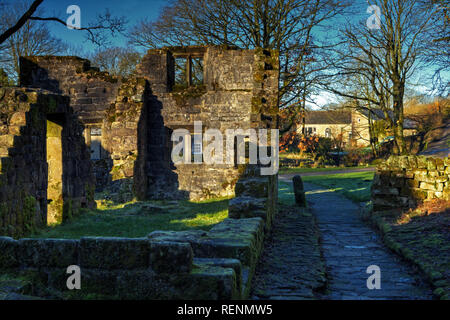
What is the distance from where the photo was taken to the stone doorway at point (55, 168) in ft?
29.3

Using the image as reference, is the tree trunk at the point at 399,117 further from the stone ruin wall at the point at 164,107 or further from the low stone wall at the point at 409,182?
the low stone wall at the point at 409,182

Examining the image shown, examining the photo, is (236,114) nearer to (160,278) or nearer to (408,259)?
(408,259)

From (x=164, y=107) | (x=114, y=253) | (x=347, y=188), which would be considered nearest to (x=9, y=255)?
(x=114, y=253)

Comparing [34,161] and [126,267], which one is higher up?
[34,161]

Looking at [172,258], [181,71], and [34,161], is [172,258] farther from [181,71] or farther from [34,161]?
[181,71]

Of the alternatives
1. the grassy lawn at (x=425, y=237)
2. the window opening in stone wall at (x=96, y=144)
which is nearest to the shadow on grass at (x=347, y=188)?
the grassy lawn at (x=425, y=237)

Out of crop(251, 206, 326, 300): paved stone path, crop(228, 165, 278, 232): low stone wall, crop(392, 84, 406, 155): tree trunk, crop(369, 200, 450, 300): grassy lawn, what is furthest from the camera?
crop(392, 84, 406, 155): tree trunk

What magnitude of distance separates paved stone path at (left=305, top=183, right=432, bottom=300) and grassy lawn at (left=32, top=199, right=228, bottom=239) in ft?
7.74

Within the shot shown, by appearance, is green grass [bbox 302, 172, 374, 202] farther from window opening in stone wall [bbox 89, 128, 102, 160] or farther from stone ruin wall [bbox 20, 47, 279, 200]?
window opening in stone wall [bbox 89, 128, 102, 160]

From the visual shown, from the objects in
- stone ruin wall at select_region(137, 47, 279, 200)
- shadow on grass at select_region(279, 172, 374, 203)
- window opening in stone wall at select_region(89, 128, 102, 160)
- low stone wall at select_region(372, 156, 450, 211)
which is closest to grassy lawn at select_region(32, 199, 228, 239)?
stone ruin wall at select_region(137, 47, 279, 200)

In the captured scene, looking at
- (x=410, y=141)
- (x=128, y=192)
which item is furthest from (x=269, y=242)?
(x=410, y=141)

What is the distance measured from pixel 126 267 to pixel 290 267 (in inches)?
112

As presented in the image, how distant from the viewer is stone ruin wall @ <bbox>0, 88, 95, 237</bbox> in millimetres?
7000

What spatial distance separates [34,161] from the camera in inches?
307
